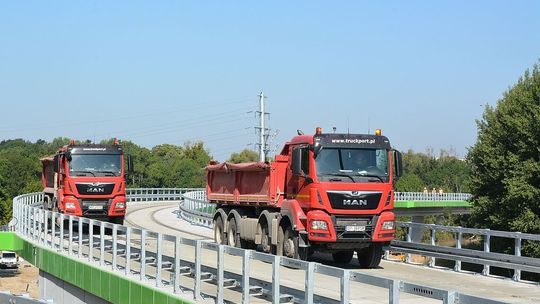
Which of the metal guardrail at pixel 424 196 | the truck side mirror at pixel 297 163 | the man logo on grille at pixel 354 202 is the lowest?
the metal guardrail at pixel 424 196

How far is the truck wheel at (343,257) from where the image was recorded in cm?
2197

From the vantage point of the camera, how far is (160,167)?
154m

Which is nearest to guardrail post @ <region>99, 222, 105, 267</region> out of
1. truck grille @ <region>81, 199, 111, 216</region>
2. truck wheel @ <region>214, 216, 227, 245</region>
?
truck wheel @ <region>214, 216, 227, 245</region>

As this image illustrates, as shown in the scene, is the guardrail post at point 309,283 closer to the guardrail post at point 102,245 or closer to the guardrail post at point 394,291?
the guardrail post at point 394,291

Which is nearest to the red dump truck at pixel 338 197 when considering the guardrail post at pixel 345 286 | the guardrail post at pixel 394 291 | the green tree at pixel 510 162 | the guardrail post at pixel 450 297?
the guardrail post at pixel 345 286

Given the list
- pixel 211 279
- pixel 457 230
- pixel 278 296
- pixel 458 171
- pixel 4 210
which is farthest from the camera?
pixel 458 171

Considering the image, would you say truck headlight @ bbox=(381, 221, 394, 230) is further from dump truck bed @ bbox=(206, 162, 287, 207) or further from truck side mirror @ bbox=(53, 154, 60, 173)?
truck side mirror @ bbox=(53, 154, 60, 173)

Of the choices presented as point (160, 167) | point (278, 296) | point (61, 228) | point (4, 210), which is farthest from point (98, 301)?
point (160, 167)

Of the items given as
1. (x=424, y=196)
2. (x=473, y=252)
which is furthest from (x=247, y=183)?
(x=424, y=196)

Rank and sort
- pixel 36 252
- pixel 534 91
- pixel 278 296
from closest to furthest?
pixel 278 296 → pixel 36 252 → pixel 534 91

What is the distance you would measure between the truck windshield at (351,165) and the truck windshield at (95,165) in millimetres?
13691

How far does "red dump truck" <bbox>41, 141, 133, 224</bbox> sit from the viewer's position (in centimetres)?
3116

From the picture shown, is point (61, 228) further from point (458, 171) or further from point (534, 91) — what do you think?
point (458, 171)

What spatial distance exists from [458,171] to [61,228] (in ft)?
523
